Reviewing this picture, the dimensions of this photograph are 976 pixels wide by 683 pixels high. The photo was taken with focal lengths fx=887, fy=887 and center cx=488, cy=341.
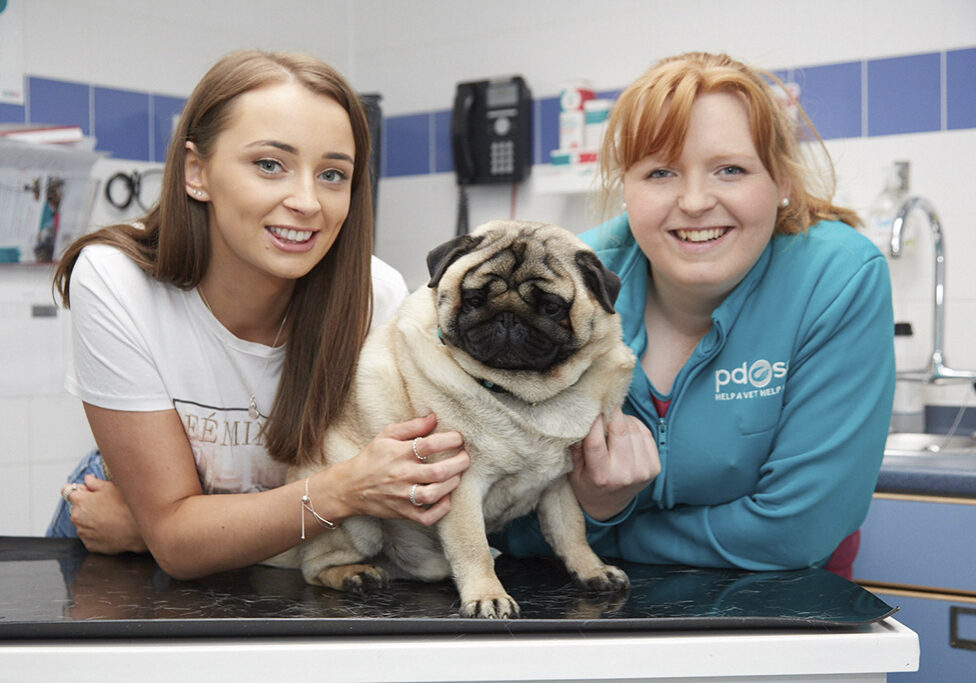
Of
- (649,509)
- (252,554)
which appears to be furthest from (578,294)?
(252,554)

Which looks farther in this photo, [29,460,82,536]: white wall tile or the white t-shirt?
[29,460,82,536]: white wall tile

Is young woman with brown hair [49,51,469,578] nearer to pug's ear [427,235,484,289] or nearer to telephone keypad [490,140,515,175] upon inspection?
pug's ear [427,235,484,289]

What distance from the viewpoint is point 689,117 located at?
131 centimetres

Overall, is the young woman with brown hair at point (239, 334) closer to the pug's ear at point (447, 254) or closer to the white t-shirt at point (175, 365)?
the white t-shirt at point (175, 365)

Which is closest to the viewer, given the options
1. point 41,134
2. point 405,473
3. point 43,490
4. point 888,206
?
point 405,473

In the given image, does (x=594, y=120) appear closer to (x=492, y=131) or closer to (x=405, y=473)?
(x=492, y=131)

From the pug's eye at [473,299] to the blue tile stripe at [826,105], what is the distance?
2020mm

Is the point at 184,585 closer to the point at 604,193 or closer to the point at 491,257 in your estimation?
the point at 491,257

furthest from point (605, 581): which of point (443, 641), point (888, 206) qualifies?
point (888, 206)

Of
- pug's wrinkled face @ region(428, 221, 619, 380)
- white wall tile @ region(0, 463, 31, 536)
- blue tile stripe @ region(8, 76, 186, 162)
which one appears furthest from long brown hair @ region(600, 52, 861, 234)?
white wall tile @ region(0, 463, 31, 536)

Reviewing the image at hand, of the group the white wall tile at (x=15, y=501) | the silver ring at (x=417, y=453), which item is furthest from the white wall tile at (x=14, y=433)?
the silver ring at (x=417, y=453)

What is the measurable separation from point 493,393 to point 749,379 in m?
0.42

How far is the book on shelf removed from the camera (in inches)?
107

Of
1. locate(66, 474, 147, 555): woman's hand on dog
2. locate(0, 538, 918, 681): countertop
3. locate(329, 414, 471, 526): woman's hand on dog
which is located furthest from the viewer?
locate(66, 474, 147, 555): woman's hand on dog
